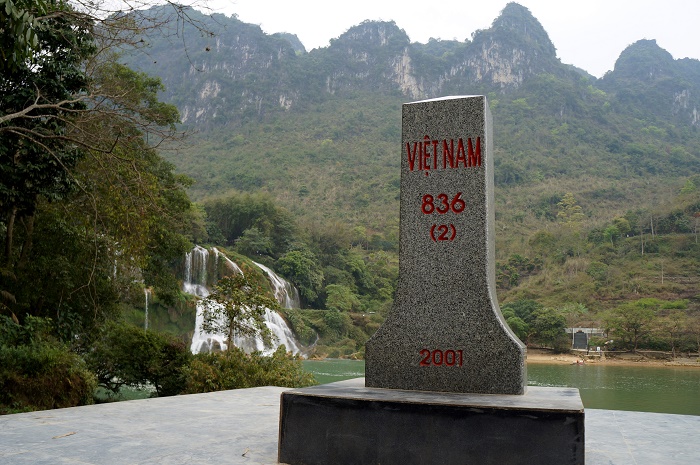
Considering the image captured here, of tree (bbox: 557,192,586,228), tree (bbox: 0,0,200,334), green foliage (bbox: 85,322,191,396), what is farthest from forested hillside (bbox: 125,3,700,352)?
green foliage (bbox: 85,322,191,396)

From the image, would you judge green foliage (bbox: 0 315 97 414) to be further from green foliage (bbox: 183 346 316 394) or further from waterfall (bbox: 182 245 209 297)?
waterfall (bbox: 182 245 209 297)

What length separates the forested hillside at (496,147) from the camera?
41156 mm

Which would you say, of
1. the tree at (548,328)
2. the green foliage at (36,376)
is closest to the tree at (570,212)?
the tree at (548,328)

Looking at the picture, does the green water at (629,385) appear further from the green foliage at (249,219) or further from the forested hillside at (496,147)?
the green foliage at (249,219)

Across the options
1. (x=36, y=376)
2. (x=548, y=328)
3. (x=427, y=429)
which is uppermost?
(x=427, y=429)

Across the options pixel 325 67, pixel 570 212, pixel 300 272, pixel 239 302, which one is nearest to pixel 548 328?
pixel 300 272

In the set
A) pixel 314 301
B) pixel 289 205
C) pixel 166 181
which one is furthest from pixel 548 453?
pixel 289 205

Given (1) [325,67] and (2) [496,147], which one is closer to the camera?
(2) [496,147]

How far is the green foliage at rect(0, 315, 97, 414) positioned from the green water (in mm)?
10025

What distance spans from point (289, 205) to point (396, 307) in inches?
2080

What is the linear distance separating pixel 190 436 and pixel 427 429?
5.75ft

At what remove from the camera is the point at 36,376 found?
19.6 ft

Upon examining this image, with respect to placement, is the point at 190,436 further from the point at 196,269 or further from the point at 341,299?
→ the point at 341,299

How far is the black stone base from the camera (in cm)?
276
